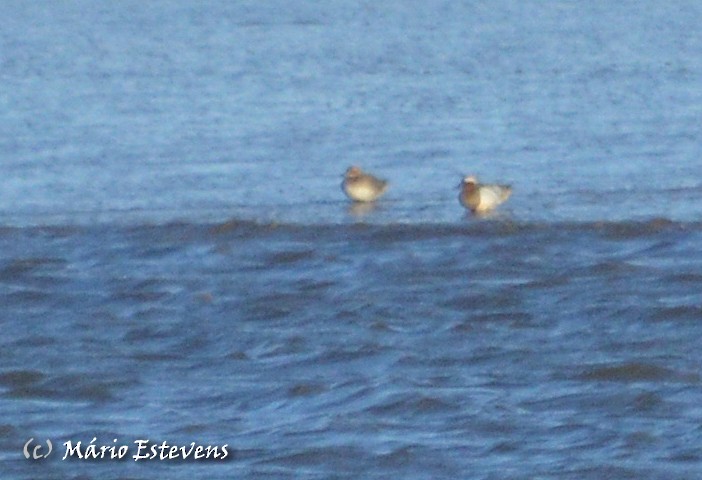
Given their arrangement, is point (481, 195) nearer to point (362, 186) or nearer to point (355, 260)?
point (362, 186)

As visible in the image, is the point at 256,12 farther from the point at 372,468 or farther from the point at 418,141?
the point at 372,468

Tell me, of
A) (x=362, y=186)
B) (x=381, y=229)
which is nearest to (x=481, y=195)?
(x=381, y=229)

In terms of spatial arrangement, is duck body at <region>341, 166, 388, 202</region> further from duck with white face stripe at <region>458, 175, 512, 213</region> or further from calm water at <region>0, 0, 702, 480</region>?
duck with white face stripe at <region>458, 175, 512, 213</region>

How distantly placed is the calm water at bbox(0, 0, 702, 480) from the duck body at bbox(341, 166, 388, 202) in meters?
0.13

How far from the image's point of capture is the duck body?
31.1ft

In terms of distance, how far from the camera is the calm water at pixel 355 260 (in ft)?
19.0

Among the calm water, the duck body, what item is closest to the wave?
the calm water

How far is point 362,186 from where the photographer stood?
9539 mm

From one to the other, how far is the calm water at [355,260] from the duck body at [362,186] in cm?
13

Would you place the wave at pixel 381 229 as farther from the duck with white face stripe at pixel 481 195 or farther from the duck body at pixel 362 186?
the duck body at pixel 362 186

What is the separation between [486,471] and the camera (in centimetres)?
536

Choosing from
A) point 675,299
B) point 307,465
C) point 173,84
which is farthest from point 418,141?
point 307,465

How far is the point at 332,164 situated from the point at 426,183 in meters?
0.91

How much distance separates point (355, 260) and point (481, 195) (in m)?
0.95
